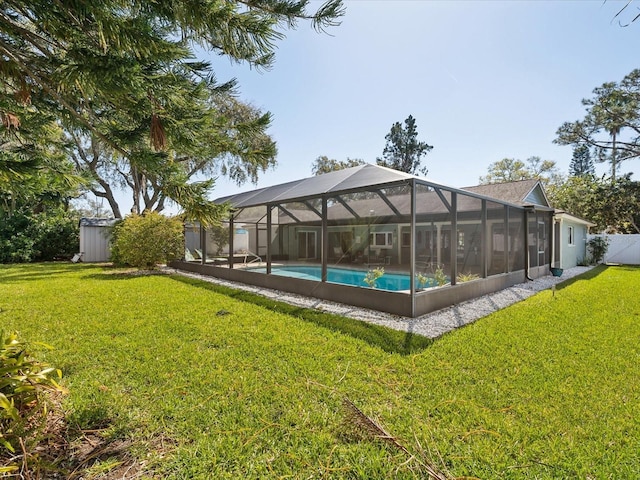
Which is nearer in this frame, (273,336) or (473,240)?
(273,336)

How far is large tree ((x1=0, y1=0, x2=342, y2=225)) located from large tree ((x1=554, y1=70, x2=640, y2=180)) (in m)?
26.5

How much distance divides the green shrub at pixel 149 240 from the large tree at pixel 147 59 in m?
9.27

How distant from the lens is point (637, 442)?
2.25m

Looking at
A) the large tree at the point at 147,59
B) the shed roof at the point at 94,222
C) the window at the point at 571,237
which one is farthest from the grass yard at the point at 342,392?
the shed roof at the point at 94,222

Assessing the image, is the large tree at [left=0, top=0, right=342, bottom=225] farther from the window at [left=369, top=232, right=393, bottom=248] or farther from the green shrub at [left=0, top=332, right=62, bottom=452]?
the window at [left=369, top=232, right=393, bottom=248]

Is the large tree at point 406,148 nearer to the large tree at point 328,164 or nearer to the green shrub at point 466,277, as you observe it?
the large tree at point 328,164

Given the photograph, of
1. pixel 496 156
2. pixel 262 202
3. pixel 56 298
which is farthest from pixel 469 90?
pixel 496 156

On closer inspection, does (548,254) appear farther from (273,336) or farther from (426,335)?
(273,336)

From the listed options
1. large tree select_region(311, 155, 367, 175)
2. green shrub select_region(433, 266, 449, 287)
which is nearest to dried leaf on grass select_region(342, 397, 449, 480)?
green shrub select_region(433, 266, 449, 287)

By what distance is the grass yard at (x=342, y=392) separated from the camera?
209 centimetres

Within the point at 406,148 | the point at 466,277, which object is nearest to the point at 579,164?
the point at 406,148

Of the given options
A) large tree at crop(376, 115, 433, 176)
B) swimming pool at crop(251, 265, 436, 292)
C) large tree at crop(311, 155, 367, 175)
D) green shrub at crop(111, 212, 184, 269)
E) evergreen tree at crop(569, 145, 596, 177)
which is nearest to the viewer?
swimming pool at crop(251, 265, 436, 292)

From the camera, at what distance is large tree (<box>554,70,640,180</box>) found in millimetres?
19219

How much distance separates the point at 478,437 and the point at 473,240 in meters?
6.76
